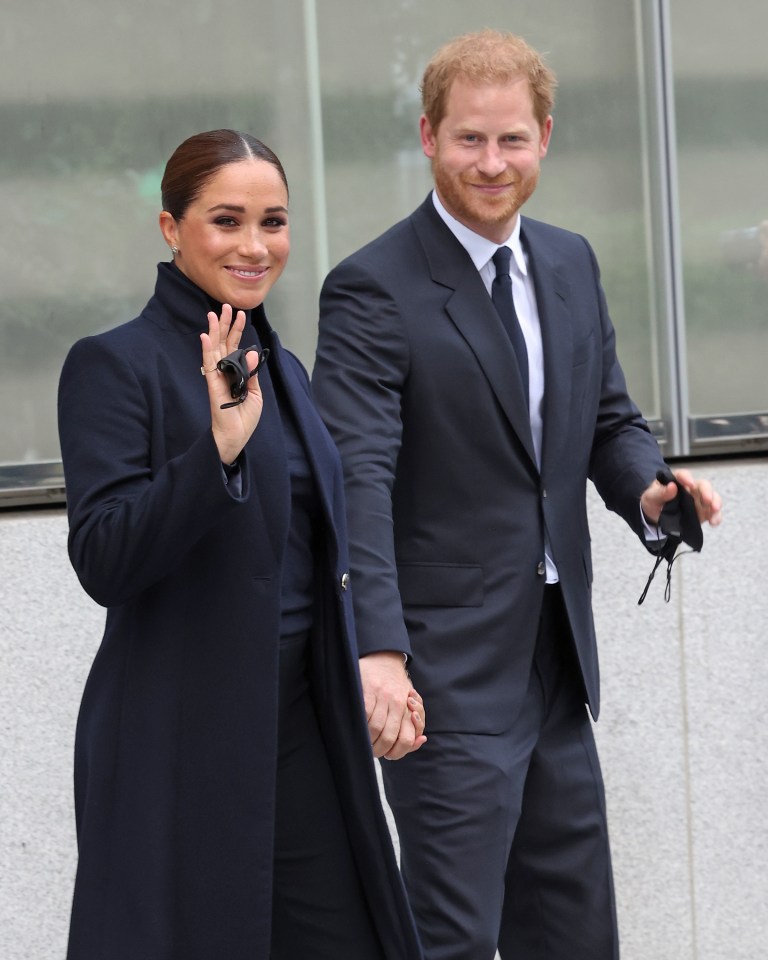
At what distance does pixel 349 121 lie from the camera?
4.55m

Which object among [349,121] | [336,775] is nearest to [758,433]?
[349,121]

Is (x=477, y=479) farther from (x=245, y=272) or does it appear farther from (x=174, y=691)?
(x=174, y=691)

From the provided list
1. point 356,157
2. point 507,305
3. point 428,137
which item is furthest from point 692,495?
point 356,157

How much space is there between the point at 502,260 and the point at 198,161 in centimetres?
83

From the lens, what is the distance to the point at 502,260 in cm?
328

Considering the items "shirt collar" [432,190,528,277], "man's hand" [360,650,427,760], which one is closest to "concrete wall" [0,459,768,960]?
"shirt collar" [432,190,528,277]

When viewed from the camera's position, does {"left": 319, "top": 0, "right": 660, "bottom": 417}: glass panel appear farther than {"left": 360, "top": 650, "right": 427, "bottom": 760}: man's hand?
Yes

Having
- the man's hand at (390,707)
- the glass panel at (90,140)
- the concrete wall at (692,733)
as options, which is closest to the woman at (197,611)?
the man's hand at (390,707)

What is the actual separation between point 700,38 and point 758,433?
3.90 ft

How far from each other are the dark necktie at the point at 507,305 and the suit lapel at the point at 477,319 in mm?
39

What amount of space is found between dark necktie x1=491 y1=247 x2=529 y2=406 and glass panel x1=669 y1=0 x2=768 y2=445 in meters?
1.63

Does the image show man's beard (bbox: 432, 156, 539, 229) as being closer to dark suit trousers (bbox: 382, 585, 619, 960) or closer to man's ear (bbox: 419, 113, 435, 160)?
man's ear (bbox: 419, 113, 435, 160)

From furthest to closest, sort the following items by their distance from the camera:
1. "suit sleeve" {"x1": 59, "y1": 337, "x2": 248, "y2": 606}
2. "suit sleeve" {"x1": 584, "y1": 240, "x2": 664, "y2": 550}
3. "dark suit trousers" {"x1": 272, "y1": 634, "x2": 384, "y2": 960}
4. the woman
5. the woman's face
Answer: "suit sleeve" {"x1": 584, "y1": 240, "x2": 664, "y2": 550}
"dark suit trousers" {"x1": 272, "y1": 634, "x2": 384, "y2": 960}
the woman's face
the woman
"suit sleeve" {"x1": 59, "y1": 337, "x2": 248, "y2": 606}

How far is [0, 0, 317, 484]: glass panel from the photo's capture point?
427 cm
